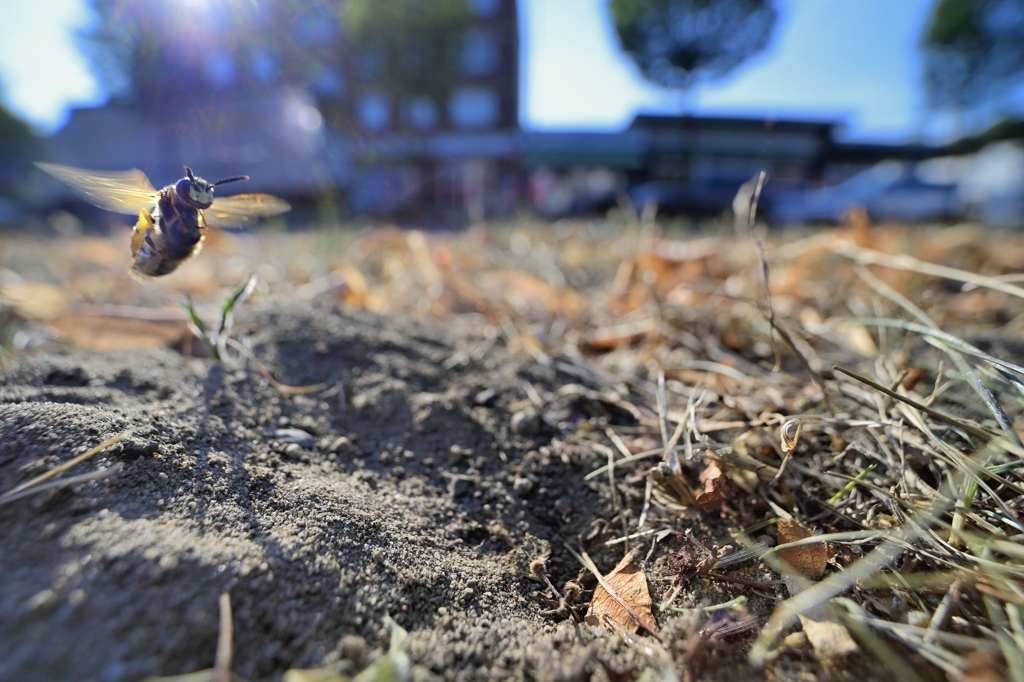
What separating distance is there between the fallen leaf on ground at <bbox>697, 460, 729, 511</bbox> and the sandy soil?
0.59ft

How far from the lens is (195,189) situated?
0.91 meters

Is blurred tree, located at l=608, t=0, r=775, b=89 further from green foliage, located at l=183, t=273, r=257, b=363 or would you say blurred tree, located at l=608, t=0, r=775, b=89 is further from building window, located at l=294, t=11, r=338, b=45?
green foliage, located at l=183, t=273, r=257, b=363

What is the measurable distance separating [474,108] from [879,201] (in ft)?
57.5

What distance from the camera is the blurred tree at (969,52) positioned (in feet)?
73.4

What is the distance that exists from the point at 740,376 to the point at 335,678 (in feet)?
3.38

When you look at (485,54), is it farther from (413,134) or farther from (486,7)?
(413,134)

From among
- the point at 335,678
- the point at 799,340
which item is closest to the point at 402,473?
the point at 335,678

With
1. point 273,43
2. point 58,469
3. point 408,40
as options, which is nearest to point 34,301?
point 58,469

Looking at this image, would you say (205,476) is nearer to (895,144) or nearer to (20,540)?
(20,540)

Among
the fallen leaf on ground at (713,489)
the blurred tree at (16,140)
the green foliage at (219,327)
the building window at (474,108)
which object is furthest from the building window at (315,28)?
the fallen leaf on ground at (713,489)

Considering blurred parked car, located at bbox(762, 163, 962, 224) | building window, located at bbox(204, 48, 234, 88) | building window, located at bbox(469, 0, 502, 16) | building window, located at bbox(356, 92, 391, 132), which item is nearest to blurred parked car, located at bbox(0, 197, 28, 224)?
building window, located at bbox(204, 48, 234, 88)

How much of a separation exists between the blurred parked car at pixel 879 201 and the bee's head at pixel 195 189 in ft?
37.6

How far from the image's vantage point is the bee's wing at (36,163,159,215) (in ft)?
2.84

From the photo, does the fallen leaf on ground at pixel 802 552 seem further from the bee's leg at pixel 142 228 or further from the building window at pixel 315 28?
the building window at pixel 315 28
